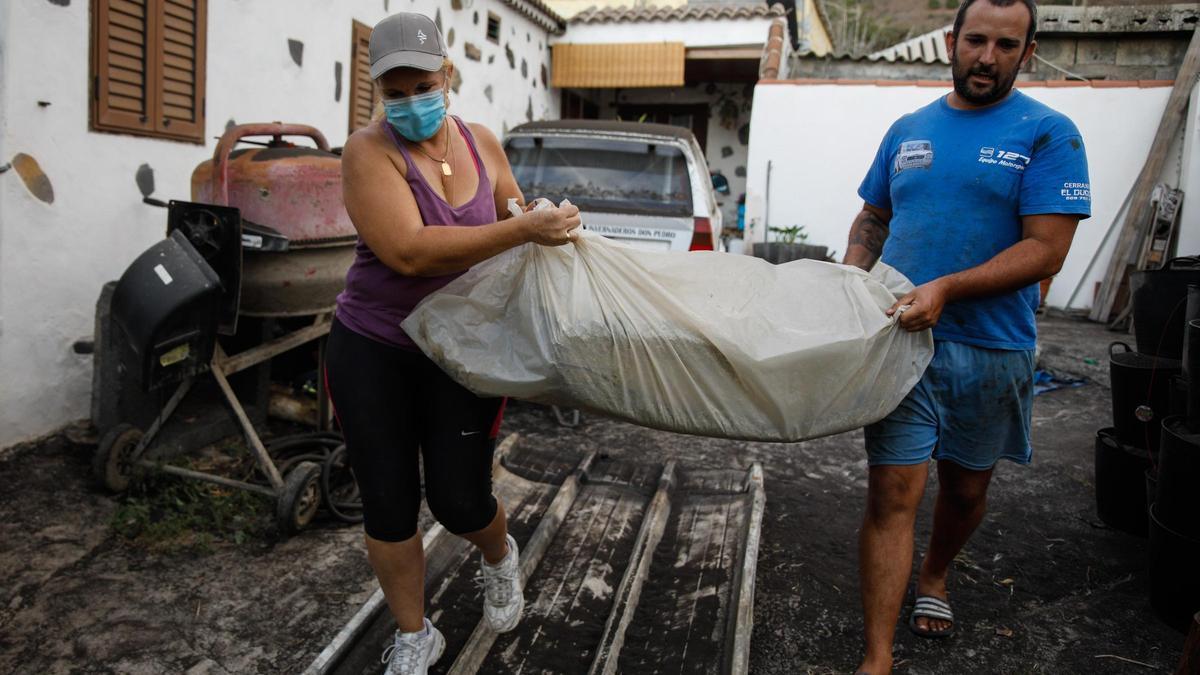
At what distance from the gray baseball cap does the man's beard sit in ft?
4.76

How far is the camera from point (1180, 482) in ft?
8.55

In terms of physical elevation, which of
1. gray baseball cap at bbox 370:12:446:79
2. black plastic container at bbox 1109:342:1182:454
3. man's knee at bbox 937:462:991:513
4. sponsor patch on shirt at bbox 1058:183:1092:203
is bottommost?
man's knee at bbox 937:462:991:513

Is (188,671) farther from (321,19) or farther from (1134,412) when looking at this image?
(321,19)

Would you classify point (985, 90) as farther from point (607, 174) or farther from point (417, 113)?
point (607, 174)

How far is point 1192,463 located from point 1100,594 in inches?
25.9

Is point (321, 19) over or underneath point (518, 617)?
over

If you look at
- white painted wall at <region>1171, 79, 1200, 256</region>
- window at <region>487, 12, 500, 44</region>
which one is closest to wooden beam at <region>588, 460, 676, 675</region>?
white painted wall at <region>1171, 79, 1200, 256</region>

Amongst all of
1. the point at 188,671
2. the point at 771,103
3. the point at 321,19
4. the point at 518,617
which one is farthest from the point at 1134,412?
the point at 771,103

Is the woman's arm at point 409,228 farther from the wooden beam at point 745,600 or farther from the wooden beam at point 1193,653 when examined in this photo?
the wooden beam at point 1193,653

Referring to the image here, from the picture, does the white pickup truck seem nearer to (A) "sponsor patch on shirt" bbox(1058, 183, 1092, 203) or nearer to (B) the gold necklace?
(B) the gold necklace

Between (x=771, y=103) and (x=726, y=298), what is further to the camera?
(x=771, y=103)

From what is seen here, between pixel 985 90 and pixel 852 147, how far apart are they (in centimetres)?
801

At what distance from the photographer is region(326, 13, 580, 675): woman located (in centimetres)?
185

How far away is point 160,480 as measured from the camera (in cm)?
355
